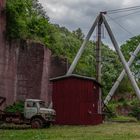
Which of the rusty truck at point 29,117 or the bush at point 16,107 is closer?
the rusty truck at point 29,117

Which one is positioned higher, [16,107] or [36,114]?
[16,107]

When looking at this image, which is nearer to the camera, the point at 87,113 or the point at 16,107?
the point at 16,107

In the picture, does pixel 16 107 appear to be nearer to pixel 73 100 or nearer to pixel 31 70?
pixel 73 100

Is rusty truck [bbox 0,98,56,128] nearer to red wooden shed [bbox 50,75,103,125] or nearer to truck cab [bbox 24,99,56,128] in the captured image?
truck cab [bbox 24,99,56,128]

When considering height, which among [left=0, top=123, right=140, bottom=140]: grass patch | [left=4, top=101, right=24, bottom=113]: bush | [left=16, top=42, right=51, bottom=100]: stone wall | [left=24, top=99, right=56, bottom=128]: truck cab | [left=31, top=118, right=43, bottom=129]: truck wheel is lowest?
[left=0, top=123, right=140, bottom=140]: grass patch

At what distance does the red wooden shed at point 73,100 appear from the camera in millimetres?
38094

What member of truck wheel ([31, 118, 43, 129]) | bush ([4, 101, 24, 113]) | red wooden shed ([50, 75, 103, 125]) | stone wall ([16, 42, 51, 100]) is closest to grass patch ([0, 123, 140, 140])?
truck wheel ([31, 118, 43, 129])

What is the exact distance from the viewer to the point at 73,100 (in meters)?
38.3

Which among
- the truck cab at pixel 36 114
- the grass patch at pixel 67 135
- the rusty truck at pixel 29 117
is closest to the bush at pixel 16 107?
the truck cab at pixel 36 114

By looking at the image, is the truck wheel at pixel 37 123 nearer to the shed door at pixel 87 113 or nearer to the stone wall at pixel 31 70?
the shed door at pixel 87 113

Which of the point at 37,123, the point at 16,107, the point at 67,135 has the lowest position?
the point at 67,135

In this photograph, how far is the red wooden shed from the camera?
125 ft

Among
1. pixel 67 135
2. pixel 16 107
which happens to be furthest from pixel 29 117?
pixel 67 135

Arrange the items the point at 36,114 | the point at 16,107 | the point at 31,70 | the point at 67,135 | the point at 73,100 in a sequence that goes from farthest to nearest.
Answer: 1. the point at 31,70
2. the point at 73,100
3. the point at 16,107
4. the point at 36,114
5. the point at 67,135
